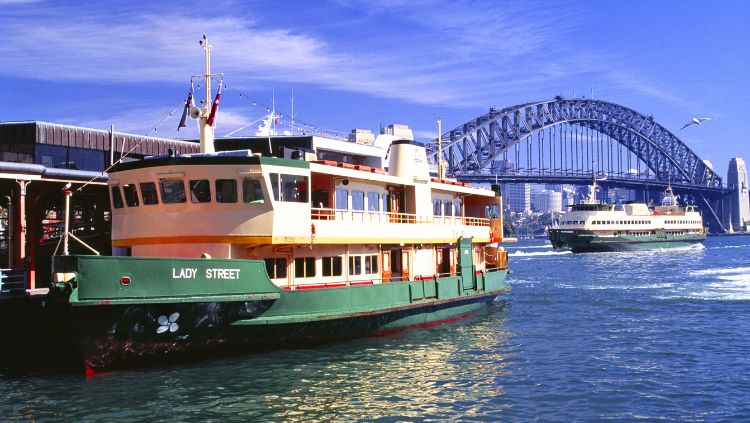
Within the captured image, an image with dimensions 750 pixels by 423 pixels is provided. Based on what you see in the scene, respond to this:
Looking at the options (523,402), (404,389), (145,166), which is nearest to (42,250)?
(145,166)

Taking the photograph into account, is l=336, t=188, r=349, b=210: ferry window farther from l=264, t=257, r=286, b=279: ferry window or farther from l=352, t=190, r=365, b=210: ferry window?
l=264, t=257, r=286, b=279: ferry window

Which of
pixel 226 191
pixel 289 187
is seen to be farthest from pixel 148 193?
pixel 289 187

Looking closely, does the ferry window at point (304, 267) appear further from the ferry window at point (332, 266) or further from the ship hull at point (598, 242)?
the ship hull at point (598, 242)

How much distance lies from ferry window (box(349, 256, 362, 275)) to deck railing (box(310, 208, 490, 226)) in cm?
121

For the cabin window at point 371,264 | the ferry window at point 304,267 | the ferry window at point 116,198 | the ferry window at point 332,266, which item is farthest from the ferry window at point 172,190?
the cabin window at point 371,264

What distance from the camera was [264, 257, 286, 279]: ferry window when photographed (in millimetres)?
20625

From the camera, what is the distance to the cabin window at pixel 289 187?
64.9 ft

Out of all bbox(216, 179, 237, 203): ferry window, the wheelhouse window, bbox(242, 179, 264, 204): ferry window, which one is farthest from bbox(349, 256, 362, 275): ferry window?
the wheelhouse window

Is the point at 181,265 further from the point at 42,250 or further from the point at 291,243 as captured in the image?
the point at 42,250

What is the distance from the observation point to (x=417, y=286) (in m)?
24.3

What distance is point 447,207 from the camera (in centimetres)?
2938

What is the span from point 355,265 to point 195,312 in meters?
6.87

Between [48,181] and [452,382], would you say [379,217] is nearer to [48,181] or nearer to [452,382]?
[452,382]

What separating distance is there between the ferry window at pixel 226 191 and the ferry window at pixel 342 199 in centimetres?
409
